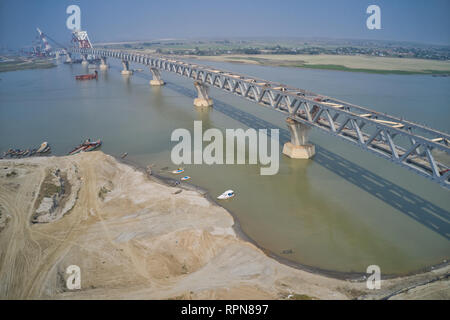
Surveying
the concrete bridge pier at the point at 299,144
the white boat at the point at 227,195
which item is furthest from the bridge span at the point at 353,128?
the white boat at the point at 227,195

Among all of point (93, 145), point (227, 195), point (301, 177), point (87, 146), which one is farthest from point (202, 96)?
point (227, 195)

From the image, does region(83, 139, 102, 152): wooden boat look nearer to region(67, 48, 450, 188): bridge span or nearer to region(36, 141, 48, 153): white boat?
region(36, 141, 48, 153): white boat

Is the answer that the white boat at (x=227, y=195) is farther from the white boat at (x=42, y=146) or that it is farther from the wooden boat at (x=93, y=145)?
the white boat at (x=42, y=146)

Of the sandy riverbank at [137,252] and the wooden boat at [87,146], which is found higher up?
the wooden boat at [87,146]

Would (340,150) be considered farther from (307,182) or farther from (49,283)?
(49,283)
